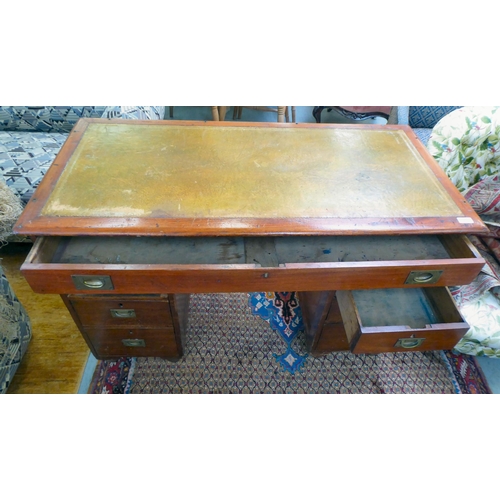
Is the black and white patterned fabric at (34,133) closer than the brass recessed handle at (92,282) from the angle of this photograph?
No

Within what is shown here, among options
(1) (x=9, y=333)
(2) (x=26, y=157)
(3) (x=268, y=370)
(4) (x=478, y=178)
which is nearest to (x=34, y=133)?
(2) (x=26, y=157)

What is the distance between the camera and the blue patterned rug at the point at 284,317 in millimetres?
1379

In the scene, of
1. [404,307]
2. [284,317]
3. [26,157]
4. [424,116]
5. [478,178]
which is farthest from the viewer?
[424,116]

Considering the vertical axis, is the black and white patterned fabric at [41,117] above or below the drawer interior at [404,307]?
above

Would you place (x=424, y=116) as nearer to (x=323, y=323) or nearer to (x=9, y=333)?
(x=323, y=323)

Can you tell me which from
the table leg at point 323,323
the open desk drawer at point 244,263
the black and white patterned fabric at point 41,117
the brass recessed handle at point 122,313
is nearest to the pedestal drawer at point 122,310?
the brass recessed handle at point 122,313

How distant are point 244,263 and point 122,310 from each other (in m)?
0.44

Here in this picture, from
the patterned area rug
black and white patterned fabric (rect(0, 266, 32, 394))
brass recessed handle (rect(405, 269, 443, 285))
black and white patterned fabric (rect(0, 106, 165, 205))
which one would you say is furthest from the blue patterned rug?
black and white patterned fabric (rect(0, 106, 165, 205))

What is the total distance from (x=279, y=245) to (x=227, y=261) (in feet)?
0.54

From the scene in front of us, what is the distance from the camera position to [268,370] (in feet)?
4.41

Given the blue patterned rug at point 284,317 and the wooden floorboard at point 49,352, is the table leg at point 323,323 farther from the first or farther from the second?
the wooden floorboard at point 49,352

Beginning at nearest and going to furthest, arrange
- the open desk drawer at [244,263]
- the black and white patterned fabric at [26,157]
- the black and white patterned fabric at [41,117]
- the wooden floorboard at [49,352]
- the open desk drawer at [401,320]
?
1. the open desk drawer at [244,263]
2. the open desk drawer at [401,320]
3. the wooden floorboard at [49,352]
4. the black and white patterned fabric at [26,157]
5. the black and white patterned fabric at [41,117]

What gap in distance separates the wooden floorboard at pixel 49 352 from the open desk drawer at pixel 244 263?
0.61 meters

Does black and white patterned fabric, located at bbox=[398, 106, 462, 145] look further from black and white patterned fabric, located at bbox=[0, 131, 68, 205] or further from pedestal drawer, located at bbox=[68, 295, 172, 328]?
black and white patterned fabric, located at bbox=[0, 131, 68, 205]
